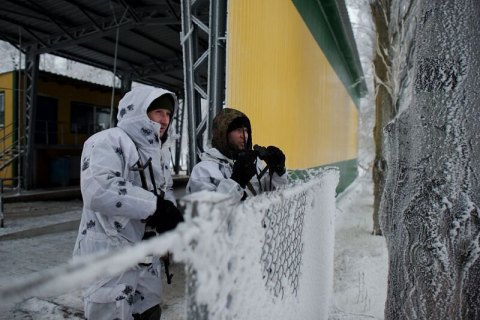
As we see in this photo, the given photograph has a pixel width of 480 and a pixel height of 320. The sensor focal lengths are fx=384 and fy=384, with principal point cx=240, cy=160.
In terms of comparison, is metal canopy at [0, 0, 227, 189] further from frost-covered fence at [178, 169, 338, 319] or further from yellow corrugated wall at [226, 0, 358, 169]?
frost-covered fence at [178, 169, 338, 319]

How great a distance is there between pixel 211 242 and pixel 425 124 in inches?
81.0

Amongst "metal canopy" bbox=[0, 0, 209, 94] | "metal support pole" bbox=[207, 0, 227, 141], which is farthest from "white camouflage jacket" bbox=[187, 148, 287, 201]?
"metal canopy" bbox=[0, 0, 209, 94]

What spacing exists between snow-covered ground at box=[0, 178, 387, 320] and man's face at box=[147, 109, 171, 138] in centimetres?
211

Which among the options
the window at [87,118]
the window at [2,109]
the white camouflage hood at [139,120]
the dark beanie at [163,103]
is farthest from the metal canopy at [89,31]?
the white camouflage hood at [139,120]

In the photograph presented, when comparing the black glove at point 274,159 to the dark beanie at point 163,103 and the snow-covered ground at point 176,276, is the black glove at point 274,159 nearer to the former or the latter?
the dark beanie at point 163,103

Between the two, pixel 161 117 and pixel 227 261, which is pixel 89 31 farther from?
pixel 227 261

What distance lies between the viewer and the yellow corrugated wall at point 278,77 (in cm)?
454

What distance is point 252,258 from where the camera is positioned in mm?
1307

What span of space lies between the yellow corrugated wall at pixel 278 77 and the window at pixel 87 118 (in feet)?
32.9

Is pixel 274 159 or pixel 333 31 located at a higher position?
pixel 333 31

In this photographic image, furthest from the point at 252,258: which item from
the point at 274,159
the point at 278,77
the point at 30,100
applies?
the point at 30,100

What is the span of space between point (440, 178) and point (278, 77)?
157 inches

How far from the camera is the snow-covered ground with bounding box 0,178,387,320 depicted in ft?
12.4

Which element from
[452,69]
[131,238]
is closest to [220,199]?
[131,238]
